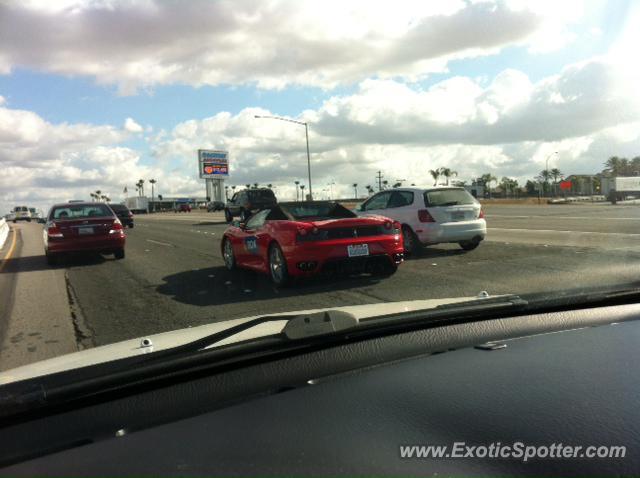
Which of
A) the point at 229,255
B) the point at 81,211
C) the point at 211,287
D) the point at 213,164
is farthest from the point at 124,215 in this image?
the point at 213,164

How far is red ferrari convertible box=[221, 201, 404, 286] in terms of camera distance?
26.3ft

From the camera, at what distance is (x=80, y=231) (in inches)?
524

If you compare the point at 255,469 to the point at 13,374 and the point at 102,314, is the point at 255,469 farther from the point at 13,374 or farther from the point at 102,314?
the point at 102,314

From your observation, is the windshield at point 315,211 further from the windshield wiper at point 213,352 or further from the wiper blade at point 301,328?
the wiper blade at point 301,328

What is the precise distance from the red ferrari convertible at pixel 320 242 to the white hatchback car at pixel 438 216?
9.59 ft

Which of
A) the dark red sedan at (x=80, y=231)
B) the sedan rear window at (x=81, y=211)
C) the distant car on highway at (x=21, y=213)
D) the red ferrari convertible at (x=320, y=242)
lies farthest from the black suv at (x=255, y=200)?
the distant car on highway at (x=21, y=213)

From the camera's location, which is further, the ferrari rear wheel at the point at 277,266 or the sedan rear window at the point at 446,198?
the sedan rear window at the point at 446,198

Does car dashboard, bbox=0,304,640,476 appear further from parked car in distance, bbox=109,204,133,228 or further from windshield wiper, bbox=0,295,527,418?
parked car in distance, bbox=109,204,133,228

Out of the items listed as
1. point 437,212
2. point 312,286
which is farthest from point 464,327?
point 437,212

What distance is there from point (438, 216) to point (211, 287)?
529 cm

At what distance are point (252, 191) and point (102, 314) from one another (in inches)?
967

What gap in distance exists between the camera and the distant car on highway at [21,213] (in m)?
85.6

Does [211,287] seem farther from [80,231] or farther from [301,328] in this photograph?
[301,328]

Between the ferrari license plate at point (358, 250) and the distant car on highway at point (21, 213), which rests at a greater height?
the distant car on highway at point (21, 213)
